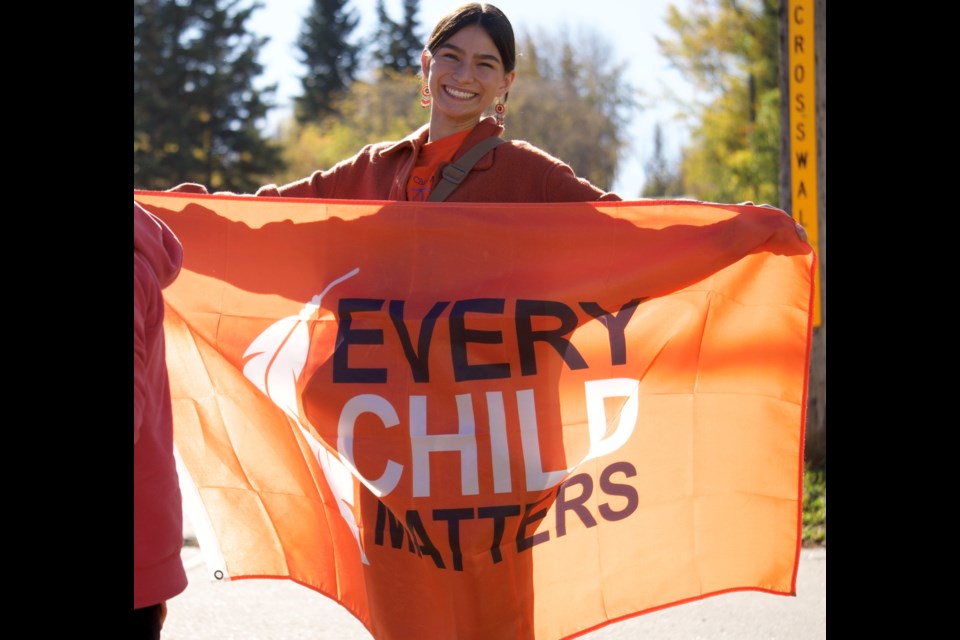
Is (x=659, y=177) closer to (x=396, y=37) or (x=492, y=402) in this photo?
(x=396, y=37)

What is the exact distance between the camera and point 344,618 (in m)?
4.86

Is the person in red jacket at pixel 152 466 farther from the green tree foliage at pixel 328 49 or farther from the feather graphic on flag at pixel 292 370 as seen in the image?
the green tree foliage at pixel 328 49

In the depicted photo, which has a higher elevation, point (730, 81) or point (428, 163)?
point (730, 81)

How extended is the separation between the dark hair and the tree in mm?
43111

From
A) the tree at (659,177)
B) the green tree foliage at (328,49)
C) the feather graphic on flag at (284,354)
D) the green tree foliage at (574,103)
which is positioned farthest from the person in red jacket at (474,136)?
the green tree foliage at (328,49)

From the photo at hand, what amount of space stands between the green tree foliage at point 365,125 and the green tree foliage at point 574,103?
3.82 meters

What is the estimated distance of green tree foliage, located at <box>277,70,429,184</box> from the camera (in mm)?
40656

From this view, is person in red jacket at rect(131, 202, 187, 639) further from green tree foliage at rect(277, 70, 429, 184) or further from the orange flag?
green tree foliage at rect(277, 70, 429, 184)

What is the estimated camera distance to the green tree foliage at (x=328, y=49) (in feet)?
198

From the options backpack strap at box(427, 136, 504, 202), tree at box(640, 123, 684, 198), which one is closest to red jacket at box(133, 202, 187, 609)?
backpack strap at box(427, 136, 504, 202)

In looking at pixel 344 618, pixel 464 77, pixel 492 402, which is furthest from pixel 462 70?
pixel 344 618

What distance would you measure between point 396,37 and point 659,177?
23087 millimetres
